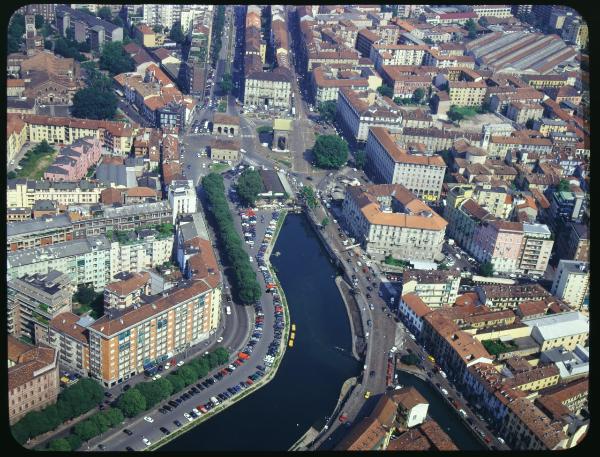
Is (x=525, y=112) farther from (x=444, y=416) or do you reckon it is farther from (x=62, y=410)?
(x=62, y=410)

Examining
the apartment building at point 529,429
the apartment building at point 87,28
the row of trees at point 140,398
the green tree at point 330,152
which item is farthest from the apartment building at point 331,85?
the apartment building at point 529,429

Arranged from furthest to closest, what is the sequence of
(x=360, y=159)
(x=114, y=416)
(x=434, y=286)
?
1. (x=360, y=159)
2. (x=434, y=286)
3. (x=114, y=416)

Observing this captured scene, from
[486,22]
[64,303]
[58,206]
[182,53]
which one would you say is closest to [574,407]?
[64,303]

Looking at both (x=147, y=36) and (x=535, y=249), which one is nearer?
(x=535, y=249)

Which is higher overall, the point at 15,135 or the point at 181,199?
the point at 15,135

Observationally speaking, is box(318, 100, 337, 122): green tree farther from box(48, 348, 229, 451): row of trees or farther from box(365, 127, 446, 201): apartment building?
box(48, 348, 229, 451): row of trees

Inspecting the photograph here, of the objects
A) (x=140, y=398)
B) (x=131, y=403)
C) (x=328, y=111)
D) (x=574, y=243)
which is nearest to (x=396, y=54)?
(x=328, y=111)
